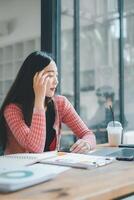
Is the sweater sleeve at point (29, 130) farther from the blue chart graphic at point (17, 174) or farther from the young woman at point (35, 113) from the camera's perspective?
the blue chart graphic at point (17, 174)

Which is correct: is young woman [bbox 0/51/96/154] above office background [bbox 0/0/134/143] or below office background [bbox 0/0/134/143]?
below

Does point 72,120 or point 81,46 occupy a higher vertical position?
point 81,46

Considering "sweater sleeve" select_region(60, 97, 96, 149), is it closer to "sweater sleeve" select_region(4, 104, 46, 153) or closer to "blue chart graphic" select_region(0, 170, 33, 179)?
"sweater sleeve" select_region(4, 104, 46, 153)

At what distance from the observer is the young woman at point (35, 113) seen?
1.70 m

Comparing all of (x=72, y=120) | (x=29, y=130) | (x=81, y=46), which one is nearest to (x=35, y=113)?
(x=29, y=130)

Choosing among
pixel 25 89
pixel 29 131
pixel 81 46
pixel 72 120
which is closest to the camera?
pixel 29 131

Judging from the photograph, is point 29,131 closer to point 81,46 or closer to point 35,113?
point 35,113

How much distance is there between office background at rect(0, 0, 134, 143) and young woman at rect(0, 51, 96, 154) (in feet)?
0.97

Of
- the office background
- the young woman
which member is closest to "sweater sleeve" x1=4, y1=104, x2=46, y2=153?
the young woman

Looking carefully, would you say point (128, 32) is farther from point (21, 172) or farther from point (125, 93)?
point (21, 172)

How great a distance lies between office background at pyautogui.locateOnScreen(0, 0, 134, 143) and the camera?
2719 mm

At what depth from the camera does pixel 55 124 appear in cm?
199

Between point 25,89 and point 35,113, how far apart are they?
22 cm

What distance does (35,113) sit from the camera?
174cm
